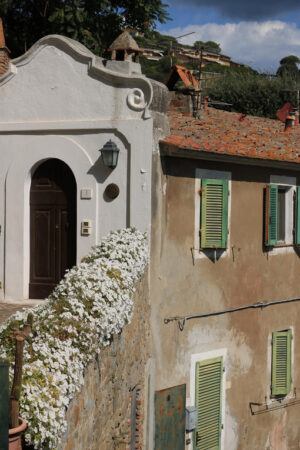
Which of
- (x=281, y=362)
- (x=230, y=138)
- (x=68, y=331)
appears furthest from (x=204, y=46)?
(x=68, y=331)

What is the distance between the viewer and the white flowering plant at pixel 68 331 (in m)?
5.28

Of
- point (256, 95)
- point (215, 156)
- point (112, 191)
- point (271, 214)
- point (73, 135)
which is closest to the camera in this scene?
point (112, 191)

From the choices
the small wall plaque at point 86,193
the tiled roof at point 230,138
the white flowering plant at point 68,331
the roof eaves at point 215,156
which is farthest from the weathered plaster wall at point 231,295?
the white flowering plant at point 68,331

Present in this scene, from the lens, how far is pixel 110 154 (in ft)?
34.2

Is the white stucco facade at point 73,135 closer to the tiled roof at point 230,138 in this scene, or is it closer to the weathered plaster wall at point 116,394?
the tiled roof at point 230,138

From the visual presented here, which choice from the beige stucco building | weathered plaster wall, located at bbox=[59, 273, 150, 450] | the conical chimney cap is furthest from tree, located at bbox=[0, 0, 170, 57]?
weathered plaster wall, located at bbox=[59, 273, 150, 450]

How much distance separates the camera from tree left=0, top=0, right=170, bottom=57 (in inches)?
782

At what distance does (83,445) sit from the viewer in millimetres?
6504

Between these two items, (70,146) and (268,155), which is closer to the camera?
(70,146)

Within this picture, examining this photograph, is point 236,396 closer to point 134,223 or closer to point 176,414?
point 176,414

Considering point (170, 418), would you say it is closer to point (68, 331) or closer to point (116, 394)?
point (116, 394)

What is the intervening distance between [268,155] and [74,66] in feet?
12.5

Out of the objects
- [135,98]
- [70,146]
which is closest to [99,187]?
[70,146]

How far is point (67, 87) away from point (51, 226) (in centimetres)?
244
